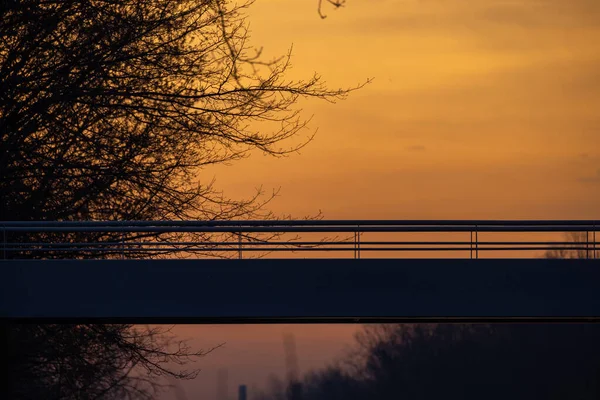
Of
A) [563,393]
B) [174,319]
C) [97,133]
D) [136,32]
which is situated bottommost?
[563,393]

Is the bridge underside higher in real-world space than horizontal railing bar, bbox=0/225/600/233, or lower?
lower

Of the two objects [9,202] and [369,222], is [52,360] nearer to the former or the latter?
[9,202]

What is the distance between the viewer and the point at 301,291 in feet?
47.6

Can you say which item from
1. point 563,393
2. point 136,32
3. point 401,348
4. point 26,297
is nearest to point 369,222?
point 26,297

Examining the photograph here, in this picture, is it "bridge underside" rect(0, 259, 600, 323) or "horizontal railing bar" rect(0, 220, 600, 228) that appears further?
"horizontal railing bar" rect(0, 220, 600, 228)

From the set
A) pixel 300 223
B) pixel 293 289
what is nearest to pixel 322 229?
pixel 300 223

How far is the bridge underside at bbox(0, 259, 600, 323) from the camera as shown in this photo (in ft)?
47.6

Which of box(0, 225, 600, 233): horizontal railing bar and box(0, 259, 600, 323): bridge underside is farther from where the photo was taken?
box(0, 225, 600, 233): horizontal railing bar

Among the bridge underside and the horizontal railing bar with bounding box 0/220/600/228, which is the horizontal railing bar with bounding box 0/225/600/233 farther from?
the bridge underside

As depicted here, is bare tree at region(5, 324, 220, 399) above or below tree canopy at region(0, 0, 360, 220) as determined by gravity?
below

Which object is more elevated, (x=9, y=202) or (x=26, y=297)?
(x=9, y=202)

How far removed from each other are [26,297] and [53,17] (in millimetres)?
5394

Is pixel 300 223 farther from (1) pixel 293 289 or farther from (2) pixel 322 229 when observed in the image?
(1) pixel 293 289

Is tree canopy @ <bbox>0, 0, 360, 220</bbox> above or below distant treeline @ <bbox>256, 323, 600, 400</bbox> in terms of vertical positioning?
above
